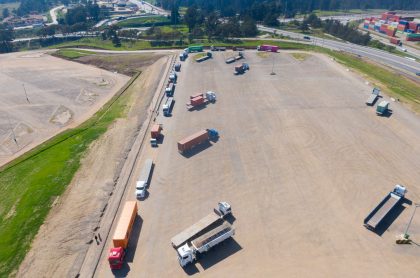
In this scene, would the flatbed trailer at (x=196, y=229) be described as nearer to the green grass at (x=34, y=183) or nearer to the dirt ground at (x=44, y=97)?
the green grass at (x=34, y=183)

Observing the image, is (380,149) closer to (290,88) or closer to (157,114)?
(290,88)

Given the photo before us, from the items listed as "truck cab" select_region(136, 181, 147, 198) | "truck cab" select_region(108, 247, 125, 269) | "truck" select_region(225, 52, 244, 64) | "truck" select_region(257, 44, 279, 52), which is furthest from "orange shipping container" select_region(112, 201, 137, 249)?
"truck" select_region(257, 44, 279, 52)

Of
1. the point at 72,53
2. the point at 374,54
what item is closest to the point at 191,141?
the point at 374,54

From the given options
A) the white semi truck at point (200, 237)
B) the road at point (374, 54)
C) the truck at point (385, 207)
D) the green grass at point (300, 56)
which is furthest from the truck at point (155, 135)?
the road at point (374, 54)

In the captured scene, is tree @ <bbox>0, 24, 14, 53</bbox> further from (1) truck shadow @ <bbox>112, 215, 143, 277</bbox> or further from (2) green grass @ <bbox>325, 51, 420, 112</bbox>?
(1) truck shadow @ <bbox>112, 215, 143, 277</bbox>

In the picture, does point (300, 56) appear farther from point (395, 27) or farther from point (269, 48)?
point (395, 27)

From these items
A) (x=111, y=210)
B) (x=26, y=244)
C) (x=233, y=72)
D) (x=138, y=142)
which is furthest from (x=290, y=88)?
(x=26, y=244)
